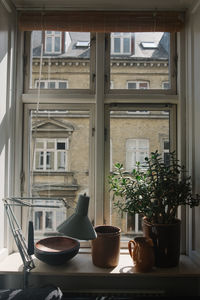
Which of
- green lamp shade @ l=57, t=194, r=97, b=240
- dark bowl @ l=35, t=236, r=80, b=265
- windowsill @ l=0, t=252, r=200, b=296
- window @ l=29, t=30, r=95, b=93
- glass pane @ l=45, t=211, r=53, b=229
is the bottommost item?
windowsill @ l=0, t=252, r=200, b=296

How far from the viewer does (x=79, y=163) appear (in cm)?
198

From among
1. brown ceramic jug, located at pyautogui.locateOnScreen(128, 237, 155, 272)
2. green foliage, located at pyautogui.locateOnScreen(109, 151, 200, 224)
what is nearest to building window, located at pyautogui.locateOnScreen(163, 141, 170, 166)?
green foliage, located at pyautogui.locateOnScreen(109, 151, 200, 224)

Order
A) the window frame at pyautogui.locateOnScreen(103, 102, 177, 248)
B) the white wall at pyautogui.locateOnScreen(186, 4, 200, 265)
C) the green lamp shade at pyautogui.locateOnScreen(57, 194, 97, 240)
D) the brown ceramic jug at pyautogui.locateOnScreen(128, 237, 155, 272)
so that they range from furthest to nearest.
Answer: the window frame at pyautogui.locateOnScreen(103, 102, 177, 248), the white wall at pyautogui.locateOnScreen(186, 4, 200, 265), the brown ceramic jug at pyautogui.locateOnScreen(128, 237, 155, 272), the green lamp shade at pyautogui.locateOnScreen(57, 194, 97, 240)

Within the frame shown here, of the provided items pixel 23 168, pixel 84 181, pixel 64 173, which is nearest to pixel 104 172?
pixel 84 181

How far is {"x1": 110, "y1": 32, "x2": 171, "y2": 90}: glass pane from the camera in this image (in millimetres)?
1981

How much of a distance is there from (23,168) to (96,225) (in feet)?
2.33

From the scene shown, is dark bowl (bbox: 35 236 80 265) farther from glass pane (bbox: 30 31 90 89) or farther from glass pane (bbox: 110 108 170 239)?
glass pane (bbox: 30 31 90 89)

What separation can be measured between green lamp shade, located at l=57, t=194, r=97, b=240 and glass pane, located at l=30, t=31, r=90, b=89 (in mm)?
1105

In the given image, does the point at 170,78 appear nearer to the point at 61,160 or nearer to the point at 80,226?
the point at 61,160

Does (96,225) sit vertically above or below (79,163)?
below

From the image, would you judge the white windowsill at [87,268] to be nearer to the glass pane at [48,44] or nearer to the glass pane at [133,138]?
the glass pane at [133,138]

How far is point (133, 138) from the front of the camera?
77.4 inches

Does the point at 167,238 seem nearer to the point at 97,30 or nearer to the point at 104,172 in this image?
the point at 104,172

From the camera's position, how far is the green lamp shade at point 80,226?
1.12 meters
